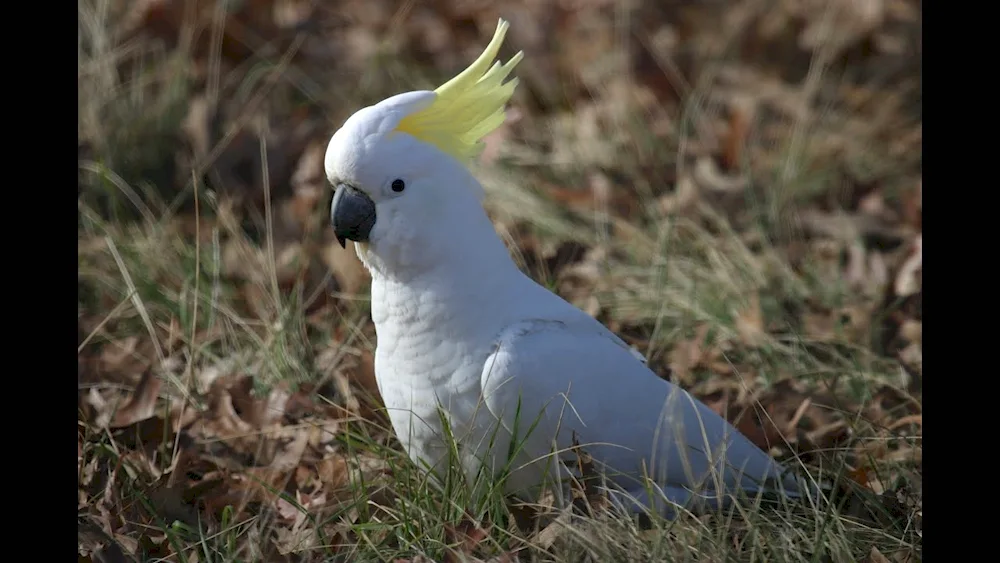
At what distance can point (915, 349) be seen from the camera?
11.0ft

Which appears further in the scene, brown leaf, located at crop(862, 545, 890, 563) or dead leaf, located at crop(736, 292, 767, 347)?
dead leaf, located at crop(736, 292, 767, 347)

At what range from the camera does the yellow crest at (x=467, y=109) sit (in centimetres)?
238

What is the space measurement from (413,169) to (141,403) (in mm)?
1132

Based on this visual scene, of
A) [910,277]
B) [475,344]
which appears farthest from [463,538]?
[910,277]

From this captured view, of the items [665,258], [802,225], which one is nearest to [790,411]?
[665,258]

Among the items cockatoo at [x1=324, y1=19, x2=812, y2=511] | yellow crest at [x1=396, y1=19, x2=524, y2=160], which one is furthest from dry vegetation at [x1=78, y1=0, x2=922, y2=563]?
yellow crest at [x1=396, y1=19, x2=524, y2=160]

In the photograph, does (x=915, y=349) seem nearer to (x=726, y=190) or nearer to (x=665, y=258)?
(x=665, y=258)

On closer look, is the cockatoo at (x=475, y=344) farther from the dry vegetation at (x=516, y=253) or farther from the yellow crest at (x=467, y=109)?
the dry vegetation at (x=516, y=253)

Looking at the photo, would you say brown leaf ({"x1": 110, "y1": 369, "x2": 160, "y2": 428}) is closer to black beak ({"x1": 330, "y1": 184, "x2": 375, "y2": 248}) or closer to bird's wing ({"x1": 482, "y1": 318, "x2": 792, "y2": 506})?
black beak ({"x1": 330, "y1": 184, "x2": 375, "y2": 248})

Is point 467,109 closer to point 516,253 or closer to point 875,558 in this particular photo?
point 516,253

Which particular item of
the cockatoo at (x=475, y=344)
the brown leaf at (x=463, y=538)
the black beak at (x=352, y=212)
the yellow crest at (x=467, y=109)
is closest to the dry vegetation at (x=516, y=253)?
the brown leaf at (x=463, y=538)

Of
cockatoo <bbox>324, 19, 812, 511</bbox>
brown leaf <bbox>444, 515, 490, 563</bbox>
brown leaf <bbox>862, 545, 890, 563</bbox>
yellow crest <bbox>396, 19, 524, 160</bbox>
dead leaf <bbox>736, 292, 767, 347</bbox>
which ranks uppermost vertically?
yellow crest <bbox>396, 19, 524, 160</bbox>

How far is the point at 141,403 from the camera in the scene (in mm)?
2936

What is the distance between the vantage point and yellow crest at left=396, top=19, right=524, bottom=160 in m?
2.38
